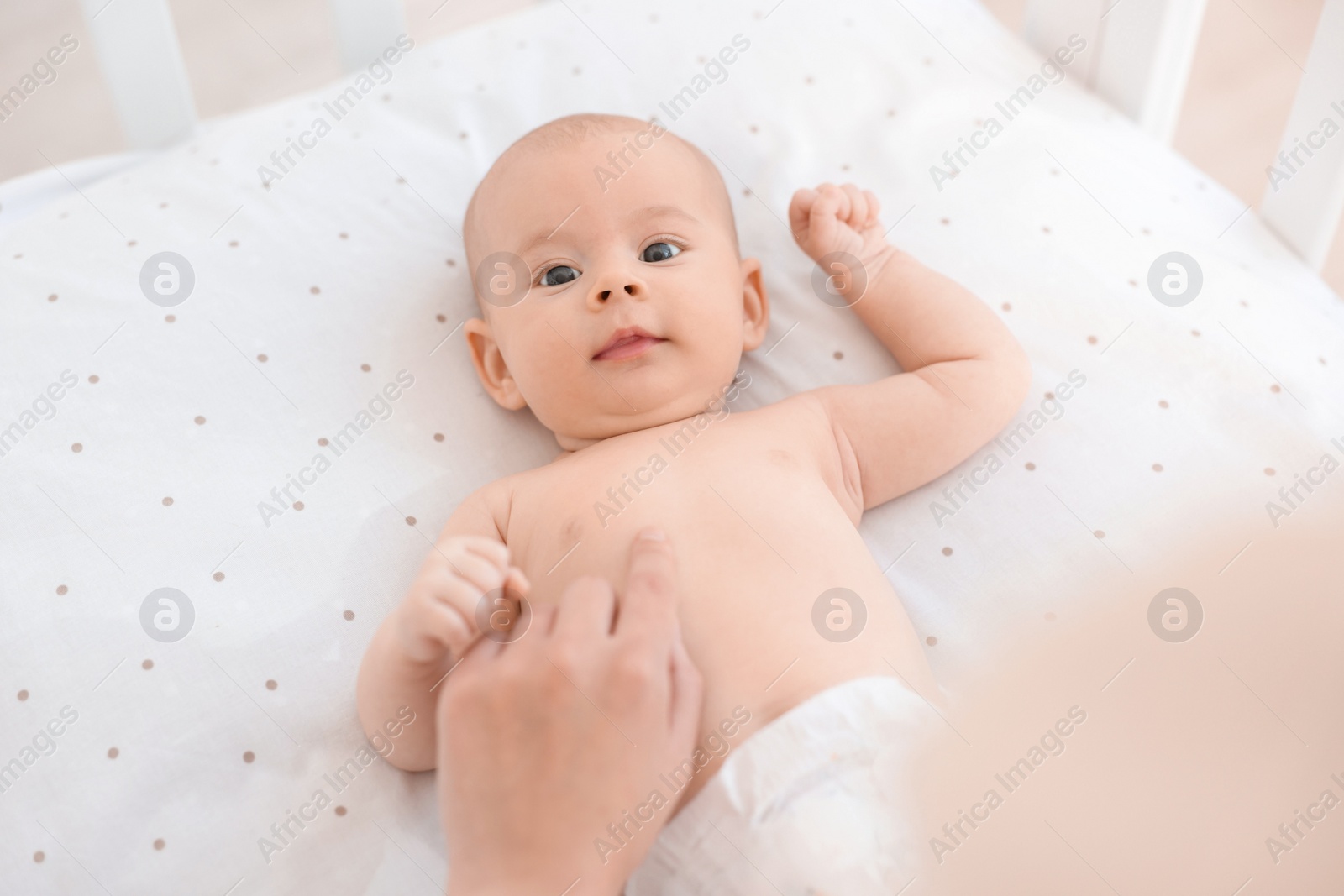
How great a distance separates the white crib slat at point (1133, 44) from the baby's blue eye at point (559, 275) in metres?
0.76

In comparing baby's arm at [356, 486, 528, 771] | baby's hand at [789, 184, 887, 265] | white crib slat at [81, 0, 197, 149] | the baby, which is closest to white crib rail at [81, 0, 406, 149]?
white crib slat at [81, 0, 197, 149]

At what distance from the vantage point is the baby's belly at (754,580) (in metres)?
0.86

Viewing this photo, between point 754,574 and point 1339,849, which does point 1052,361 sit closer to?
point 754,574

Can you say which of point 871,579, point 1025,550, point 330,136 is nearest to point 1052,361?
point 1025,550

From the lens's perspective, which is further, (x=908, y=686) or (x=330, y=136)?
(x=330, y=136)

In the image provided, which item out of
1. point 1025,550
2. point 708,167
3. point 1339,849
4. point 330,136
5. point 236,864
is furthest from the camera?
point 330,136

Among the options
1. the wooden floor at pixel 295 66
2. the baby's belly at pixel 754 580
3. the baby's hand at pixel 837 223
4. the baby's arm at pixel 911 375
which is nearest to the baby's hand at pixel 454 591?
the baby's belly at pixel 754 580

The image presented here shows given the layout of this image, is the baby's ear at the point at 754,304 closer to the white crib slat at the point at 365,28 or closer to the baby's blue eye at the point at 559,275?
the baby's blue eye at the point at 559,275

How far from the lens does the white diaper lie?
779 mm

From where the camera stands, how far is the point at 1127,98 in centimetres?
131

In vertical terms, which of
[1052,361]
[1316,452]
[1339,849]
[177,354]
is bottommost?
[1339,849]

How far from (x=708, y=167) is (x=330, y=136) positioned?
49 cm

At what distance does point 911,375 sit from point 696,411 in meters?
0.22

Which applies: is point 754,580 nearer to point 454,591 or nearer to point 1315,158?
point 454,591
